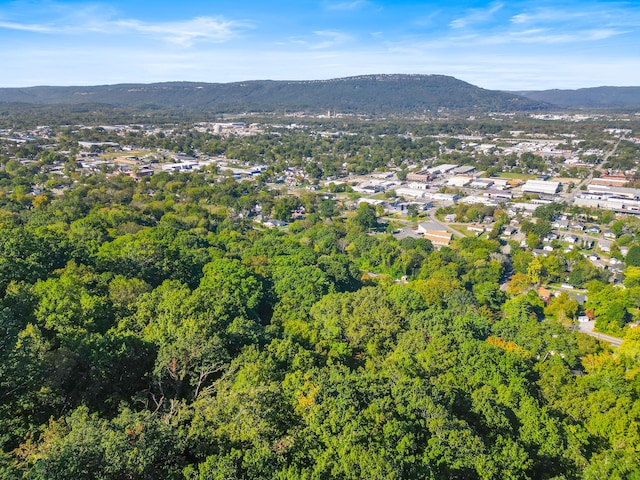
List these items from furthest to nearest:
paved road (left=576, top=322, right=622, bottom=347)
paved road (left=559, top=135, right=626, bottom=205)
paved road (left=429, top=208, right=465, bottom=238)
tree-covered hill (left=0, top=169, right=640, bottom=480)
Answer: paved road (left=559, top=135, right=626, bottom=205), paved road (left=429, top=208, right=465, bottom=238), paved road (left=576, top=322, right=622, bottom=347), tree-covered hill (left=0, top=169, right=640, bottom=480)

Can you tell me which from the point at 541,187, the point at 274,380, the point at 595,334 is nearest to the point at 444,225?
the point at 595,334

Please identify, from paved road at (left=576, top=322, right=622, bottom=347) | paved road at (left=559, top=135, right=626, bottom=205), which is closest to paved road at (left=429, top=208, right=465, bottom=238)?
paved road at (left=559, top=135, right=626, bottom=205)

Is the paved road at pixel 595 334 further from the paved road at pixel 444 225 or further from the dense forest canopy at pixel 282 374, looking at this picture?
the paved road at pixel 444 225

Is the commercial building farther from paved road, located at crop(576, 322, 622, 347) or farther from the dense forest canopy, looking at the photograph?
paved road, located at crop(576, 322, 622, 347)

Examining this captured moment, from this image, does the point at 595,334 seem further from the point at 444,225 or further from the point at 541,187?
the point at 541,187

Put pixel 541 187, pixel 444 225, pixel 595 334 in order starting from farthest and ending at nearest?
pixel 541 187 → pixel 444 225 → pixel 595 334

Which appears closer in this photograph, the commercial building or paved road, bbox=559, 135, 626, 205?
paved road, bbox=559, 135, 626, 205

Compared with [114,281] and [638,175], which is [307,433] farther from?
[638,175]

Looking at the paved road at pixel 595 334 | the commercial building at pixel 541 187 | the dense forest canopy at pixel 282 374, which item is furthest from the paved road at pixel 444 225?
the commercial building at pixel 541 187
